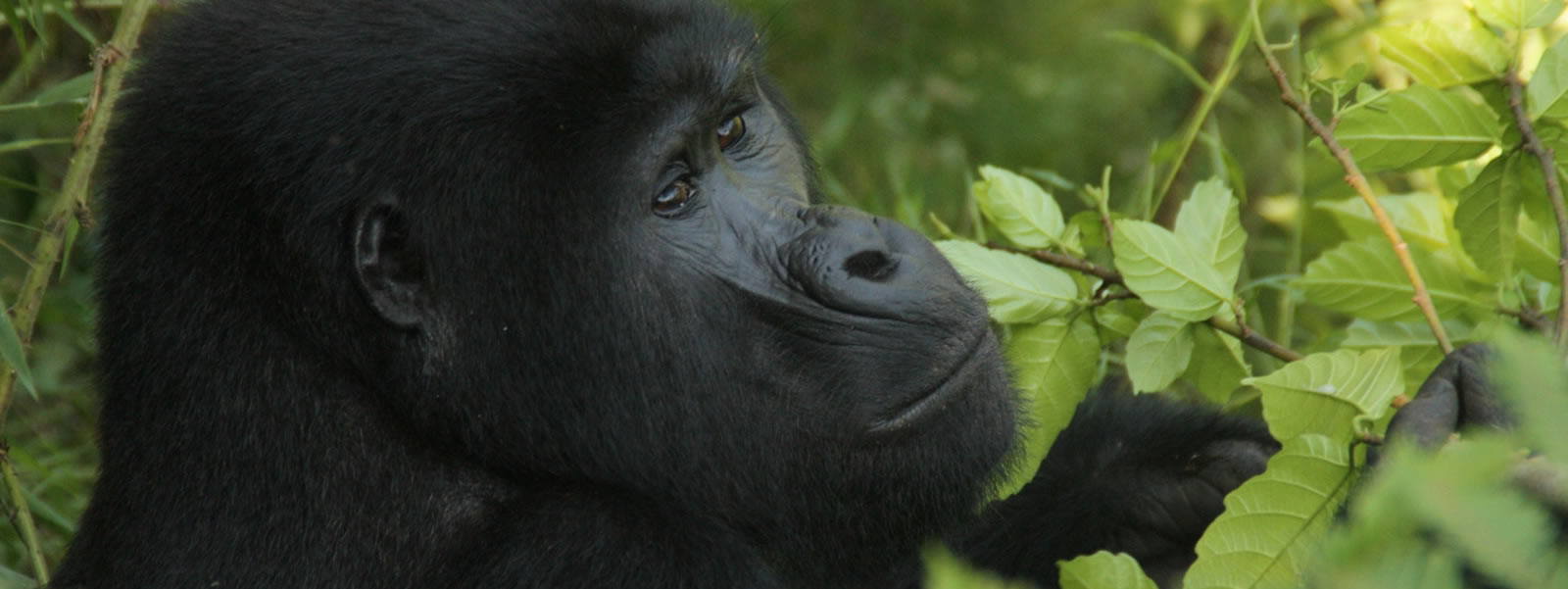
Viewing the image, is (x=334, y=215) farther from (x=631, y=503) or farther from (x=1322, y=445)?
(x=1322, y=445)

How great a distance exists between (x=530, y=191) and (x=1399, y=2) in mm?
3156

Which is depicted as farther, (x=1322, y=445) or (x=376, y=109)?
(x=376, y=109)

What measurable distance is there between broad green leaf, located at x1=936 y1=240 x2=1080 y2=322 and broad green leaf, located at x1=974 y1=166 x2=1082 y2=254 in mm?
86

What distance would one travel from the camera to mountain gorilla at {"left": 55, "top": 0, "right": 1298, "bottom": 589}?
1.94m

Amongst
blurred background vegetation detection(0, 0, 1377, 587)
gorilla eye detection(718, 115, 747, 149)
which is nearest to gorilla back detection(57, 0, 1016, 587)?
gorilla eye detection(718, 115, 747, 149)

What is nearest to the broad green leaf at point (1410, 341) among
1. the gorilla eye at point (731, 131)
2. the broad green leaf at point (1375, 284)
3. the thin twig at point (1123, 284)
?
the broad green leaf at point (1375, 284)

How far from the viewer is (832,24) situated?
564 centimetres

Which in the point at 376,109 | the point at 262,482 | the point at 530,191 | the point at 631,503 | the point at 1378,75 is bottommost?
the point at 1378,75

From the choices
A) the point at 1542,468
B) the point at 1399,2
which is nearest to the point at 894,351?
the point at 1542,468

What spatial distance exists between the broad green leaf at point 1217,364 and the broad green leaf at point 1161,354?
0.09 metres

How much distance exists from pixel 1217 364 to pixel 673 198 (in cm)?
94

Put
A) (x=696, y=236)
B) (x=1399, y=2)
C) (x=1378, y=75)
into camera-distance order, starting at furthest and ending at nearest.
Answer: (x=1378, y=75), (x=1399, y=2), (x=696, y=236)

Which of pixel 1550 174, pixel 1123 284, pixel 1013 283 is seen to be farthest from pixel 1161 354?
pixel 1550 174

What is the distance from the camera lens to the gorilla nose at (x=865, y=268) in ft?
6.73
